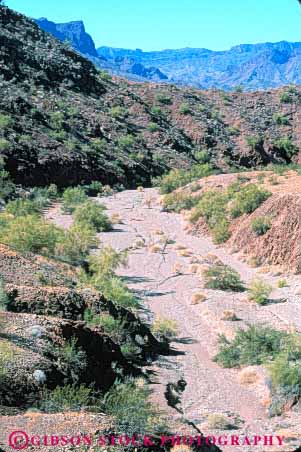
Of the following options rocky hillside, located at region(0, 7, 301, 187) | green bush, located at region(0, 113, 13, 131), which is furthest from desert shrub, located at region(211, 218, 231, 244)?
green bush, located at region(0, 113, 13, 131)

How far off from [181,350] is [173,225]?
51.2 ft

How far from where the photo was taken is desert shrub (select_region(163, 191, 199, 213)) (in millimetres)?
30469

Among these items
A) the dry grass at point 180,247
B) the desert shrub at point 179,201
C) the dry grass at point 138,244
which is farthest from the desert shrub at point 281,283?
the desert shrub at point 179,201

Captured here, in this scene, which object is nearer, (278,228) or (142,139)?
(278,228)

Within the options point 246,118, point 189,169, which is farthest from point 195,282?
point 246,118

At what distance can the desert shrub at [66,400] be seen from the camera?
727cm

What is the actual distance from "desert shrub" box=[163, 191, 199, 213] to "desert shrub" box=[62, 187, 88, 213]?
432 cm

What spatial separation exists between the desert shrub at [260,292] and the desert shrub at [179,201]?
42.8 feet

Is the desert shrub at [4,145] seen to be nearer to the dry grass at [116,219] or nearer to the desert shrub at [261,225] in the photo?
the dry grass at [116,219]

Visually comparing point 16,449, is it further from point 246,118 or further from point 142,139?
point 246,118

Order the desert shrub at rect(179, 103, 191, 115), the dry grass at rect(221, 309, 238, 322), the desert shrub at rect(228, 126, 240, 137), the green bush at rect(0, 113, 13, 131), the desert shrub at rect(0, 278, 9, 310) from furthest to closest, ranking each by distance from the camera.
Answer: the desert shrub at rect(179, 103, 191, 115) < the desert shrub at rect(228, 126, 240, 137) < the green bush at rect(0, 113, 13, 131) < the dry grass at rect(221, 309, 238, 322) < the desert shrub at rect(0, 278, 9, 310)

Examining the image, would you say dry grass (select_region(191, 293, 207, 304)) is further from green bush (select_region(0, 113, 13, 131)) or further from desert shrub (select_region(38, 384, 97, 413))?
green bush (select_region(0, 113, 13, 131))

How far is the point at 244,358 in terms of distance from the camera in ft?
39.7

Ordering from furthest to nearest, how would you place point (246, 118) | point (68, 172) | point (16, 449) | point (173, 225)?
point (246, 118)
point (68, 172)
point (173, 225)
point (16, 449)
